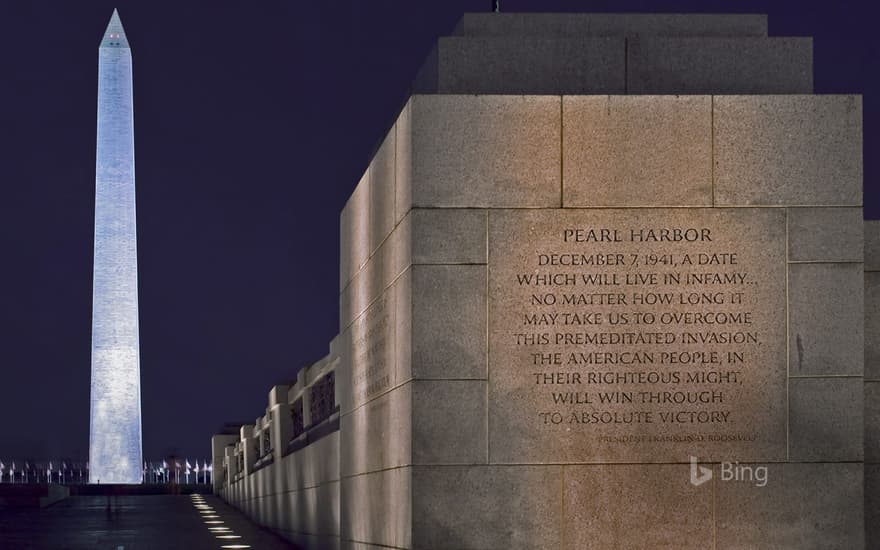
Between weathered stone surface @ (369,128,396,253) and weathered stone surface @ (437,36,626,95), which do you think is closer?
weathered stone surface @ (437,36,626,95)

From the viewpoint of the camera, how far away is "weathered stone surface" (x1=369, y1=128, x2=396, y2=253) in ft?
53.3

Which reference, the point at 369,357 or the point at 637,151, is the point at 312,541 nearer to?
the point at 369,357

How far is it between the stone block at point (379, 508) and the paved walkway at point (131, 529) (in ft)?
21.7

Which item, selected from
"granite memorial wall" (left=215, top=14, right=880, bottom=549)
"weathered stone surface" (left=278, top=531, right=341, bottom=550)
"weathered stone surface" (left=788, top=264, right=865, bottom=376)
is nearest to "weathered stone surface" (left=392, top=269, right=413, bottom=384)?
"granite memorial wall" (left=215, top=14, right=880, bottom=549)

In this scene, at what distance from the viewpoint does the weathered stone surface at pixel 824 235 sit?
48.8ft

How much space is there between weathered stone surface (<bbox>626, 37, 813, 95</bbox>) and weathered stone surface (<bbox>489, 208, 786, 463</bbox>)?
4.31ft

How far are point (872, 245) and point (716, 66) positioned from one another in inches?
93.2

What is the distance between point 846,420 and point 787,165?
7.67 feet

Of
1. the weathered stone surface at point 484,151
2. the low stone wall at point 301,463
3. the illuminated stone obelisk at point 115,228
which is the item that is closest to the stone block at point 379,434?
the weathered stone surface at point 484,151

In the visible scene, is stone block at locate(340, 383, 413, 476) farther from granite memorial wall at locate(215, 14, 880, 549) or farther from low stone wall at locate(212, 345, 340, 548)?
low stone wall at locate(212, 345, 340, 548)

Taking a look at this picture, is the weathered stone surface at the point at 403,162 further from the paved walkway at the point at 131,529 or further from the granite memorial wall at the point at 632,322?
the paved walkway at the point at 131,529

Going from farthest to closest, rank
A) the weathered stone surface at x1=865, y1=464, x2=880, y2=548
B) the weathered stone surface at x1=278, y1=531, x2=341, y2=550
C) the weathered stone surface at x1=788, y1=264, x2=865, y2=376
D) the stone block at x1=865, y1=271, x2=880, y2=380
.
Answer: the weathered stone surface at x1=278, y1=531, x2=341, y2=550 → the stone block at x1=865, y1=271, x2=880, y2=380 → the weathered stone surface at x1=865, y1=464, x2=880, y2=548 → the weathered stone surface at x1=788, y1=264, x2=865, y2=376

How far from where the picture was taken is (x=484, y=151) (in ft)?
49.0

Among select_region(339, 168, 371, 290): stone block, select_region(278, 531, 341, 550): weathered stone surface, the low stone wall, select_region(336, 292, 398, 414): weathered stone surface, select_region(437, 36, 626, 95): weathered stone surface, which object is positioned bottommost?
select_region(278, 531, 341, 550): weathered stone surface
